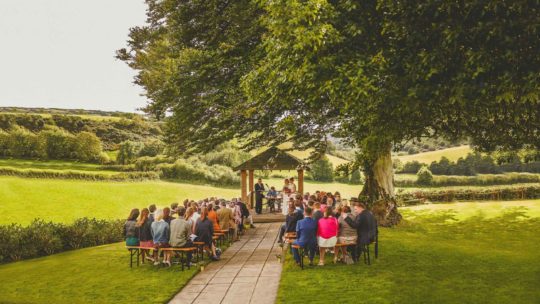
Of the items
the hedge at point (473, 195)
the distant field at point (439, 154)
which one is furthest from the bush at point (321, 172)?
the hedge at point (473, 195)

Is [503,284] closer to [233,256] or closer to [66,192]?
[233,256]

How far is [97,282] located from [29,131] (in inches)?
2284

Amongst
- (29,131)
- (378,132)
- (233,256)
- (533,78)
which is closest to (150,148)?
(29,131)

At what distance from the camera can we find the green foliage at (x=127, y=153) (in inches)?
2366

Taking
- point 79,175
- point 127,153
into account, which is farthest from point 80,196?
point 127,153

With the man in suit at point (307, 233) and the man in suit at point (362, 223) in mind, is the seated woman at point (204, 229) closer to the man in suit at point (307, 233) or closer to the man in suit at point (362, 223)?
the man in suit at point (307, 233)

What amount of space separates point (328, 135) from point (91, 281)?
53.9 ft

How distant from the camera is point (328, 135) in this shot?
2614cm

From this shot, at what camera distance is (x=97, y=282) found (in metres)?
13.2

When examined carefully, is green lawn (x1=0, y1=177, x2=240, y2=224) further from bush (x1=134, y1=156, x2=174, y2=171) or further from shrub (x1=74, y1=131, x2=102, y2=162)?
shrub (x1=74, y1=131, x2=102, y2=162)

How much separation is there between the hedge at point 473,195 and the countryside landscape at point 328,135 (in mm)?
181

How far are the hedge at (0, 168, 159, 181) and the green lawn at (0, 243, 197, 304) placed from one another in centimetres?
3522

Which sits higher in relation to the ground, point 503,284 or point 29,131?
point 29,131

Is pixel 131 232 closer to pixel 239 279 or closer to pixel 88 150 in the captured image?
pixel 239 279
